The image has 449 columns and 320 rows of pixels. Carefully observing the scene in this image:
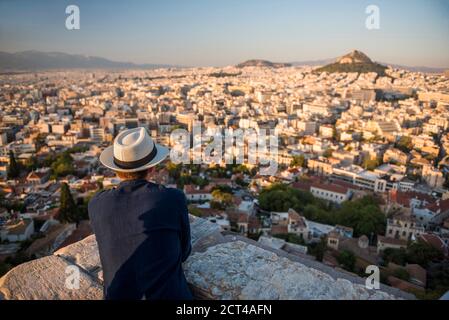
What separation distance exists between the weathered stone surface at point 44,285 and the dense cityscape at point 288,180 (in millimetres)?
395

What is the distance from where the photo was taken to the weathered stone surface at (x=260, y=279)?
107 cm

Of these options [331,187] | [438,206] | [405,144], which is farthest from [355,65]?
[438,206]

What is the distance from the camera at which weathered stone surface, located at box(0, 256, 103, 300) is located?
109 centimetres

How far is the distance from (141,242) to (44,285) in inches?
16.7

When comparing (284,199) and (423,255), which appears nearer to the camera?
(423,255)

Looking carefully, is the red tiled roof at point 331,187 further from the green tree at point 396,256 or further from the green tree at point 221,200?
the green tree at point 396,256

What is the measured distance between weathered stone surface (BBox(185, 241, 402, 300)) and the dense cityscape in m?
0.37

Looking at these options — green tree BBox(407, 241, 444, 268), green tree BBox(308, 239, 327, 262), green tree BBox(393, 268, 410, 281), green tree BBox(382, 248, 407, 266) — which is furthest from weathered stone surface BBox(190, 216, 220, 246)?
green tree BBox(407, 241, 444, 268)

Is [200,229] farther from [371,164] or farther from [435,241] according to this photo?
[371,164]

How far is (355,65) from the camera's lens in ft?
138

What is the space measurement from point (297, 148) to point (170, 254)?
14.0 meters

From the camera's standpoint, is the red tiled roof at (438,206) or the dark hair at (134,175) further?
the red tiled roof at (438,206)

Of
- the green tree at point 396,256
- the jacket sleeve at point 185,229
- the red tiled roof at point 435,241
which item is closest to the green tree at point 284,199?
the green tree at point 396,256

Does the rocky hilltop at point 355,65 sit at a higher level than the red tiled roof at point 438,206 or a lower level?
higher
